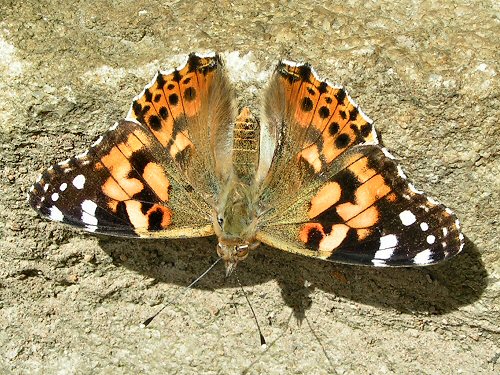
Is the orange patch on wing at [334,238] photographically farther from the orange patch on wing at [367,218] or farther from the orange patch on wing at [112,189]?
the orange patch on wing at [112,189]

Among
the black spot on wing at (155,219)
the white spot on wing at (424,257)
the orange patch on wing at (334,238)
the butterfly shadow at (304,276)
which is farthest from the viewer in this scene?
the butterfly shadow at (304,276)

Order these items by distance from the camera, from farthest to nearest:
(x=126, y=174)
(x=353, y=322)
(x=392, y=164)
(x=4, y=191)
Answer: (x=353, y=322) → (x=4, y=191) → (x=126, y=174) → (x=392, y=164)

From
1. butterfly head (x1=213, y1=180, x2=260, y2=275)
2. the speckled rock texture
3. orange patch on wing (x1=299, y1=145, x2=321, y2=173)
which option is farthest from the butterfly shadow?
orange patch on wing (x1=299, y1=145, x2=321, y2=173)

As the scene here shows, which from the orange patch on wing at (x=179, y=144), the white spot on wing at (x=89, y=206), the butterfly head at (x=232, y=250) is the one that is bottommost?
the butterfly head at (x=232, y=250)

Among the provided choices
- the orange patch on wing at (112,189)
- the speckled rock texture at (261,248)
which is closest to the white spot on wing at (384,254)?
Answer: the speckled rock texture at (261,248)

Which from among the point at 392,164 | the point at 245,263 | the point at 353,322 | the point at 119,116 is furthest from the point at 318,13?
the point at 353,322

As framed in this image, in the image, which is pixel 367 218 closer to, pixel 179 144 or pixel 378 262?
pixel 378 262

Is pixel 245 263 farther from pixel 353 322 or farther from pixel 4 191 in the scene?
pixel 4 191
